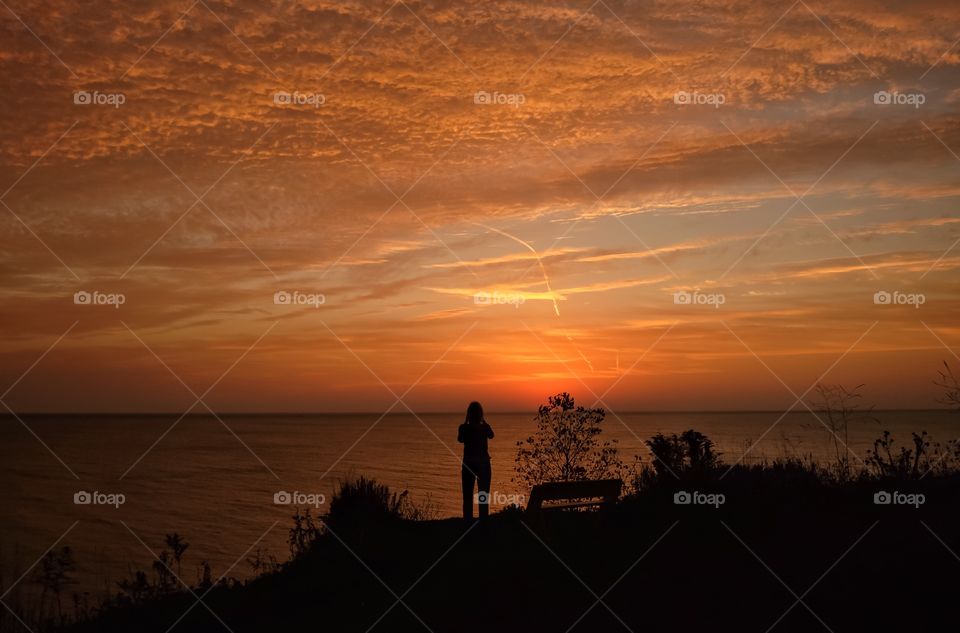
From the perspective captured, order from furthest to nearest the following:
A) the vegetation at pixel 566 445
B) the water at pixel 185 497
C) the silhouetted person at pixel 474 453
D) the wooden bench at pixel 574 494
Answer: the water at pixel 185 497
the vegetation at pixel 566 445
the silhouetted person at pixel 474 453
the wooden bench at pixel 574 494

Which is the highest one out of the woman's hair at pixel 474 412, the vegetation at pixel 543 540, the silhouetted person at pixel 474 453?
the woman's hair at pixel 474 412

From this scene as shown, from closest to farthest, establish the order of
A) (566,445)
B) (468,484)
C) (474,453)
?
(474,453) < (468,484) < (566,445)

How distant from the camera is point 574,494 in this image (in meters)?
13.6

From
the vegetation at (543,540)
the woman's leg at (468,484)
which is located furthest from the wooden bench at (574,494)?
the woman's leg at (468,484)

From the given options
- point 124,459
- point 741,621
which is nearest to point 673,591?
point 741,621

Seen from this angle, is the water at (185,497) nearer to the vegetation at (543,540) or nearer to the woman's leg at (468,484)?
the vegetation at (543,540)

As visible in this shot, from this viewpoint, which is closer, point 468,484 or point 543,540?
point 543,540

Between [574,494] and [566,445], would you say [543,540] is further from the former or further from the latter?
[566,445]

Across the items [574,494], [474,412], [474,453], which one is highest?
[474,412]

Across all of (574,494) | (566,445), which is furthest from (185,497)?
(574,494)

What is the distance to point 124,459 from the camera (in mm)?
79750

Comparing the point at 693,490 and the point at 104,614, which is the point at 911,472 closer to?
the point at 693,490

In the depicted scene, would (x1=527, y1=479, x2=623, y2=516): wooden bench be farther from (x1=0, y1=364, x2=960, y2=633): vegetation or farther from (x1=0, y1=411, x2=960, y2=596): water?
(x1=0, y1=411, x2=960, y2=596): water

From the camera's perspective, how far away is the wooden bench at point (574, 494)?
13219 millimetres
